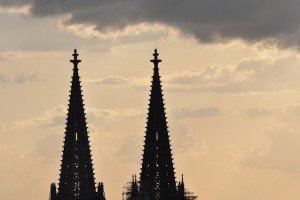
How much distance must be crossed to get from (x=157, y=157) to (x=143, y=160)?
1604 mm

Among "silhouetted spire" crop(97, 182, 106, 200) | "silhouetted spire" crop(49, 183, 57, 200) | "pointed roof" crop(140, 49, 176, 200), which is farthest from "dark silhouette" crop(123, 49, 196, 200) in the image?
"silhouetted spire" crop(49, 183, 57, 200)

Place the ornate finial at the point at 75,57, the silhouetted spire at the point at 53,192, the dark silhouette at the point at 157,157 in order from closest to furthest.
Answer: the dark silhouette at the point at 157,157 < the silhouetted spire at the point at 53,192 < the ornate finial at the point at 75,57

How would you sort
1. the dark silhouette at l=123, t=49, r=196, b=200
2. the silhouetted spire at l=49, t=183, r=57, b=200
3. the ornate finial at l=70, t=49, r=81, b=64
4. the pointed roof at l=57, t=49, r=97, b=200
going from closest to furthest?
the dark silhouette at l=123, t=49, r=196, b=200 → the pointed roof at l=57, t=49, r=97, b=200 → the silhouetted spire at l=49, t=183, r=57, b=200 → the ornate finial at l=70, t=49, r=81, b=64

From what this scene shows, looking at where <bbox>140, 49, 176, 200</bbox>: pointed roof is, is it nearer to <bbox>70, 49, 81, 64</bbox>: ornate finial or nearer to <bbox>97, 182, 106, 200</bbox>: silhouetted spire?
<bbox>97, 182, 106, 200</bbox>: silhouetted spire

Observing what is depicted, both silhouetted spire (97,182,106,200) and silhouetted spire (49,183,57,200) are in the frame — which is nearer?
silhouetted spire (97,182,106,200)

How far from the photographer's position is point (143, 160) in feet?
411

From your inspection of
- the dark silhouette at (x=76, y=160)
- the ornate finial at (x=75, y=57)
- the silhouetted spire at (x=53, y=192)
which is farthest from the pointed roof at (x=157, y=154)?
the silhouetted spire at (x=53, y=192)

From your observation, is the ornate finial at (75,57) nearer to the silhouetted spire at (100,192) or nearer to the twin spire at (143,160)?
the twin spire at (143,160)

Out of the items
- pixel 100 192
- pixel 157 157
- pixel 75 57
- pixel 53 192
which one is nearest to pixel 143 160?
pixel 157 157

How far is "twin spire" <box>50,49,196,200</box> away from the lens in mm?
125750

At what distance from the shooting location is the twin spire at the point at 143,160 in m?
126

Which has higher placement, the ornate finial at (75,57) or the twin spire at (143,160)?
the ornate finial at (75,57)

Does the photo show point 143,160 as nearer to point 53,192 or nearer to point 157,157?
point 157,157

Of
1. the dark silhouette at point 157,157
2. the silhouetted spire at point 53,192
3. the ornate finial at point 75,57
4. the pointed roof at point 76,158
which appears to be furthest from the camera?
the ornate finial at point 75,57
